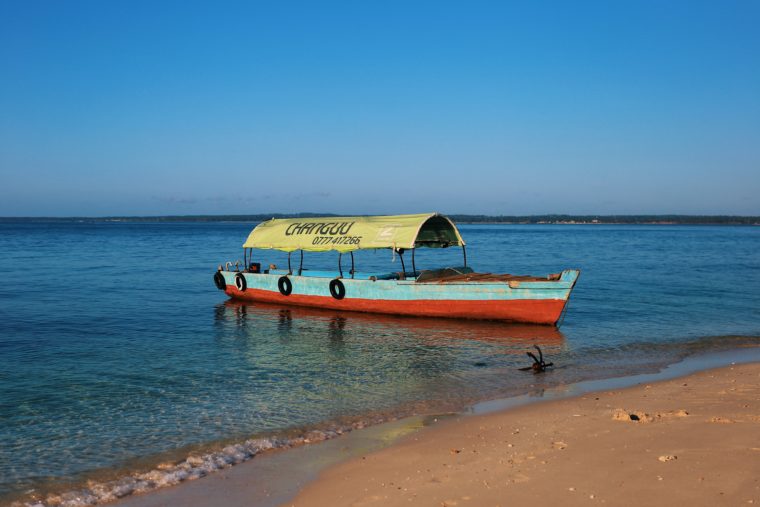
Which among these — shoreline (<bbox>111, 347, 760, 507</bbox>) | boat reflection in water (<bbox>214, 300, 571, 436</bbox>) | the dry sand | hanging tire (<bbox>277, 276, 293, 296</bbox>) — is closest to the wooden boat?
hanging tire (<bbox>277, 276, 293, 296</bbox>)

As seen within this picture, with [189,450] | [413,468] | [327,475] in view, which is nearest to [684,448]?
[413,468]

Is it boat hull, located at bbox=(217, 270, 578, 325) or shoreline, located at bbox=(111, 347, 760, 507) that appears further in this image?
boat hull, located at bbox=(217, 270, 578, 325)

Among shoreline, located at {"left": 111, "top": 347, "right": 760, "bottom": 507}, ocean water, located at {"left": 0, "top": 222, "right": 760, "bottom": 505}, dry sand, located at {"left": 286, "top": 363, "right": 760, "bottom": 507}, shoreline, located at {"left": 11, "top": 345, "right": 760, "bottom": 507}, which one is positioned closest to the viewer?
dry sand, located at {"left": 286, "top": 363, "right": 760, "bottom": 507}

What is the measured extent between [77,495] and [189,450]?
69.6 inches

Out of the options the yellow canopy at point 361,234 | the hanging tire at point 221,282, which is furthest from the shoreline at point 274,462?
the hanging tire at point 221,282

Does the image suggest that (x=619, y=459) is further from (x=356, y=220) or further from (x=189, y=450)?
(x=356, y=220)

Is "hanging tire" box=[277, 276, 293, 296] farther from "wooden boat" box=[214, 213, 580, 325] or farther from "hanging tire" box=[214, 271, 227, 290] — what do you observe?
"hanging tire" box=[214, 271, 227, 290]

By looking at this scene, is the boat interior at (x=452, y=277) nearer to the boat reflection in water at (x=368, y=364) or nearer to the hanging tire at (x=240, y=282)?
the boat reflection in water at (x=368, y=364)

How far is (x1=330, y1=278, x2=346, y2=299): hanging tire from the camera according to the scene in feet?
75.3

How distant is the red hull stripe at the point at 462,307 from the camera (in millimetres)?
19391

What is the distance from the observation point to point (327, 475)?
25.6 ft

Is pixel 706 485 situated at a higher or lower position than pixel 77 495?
higher

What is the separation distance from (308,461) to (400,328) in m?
11.9

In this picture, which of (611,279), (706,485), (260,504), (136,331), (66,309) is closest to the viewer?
(706,485)
